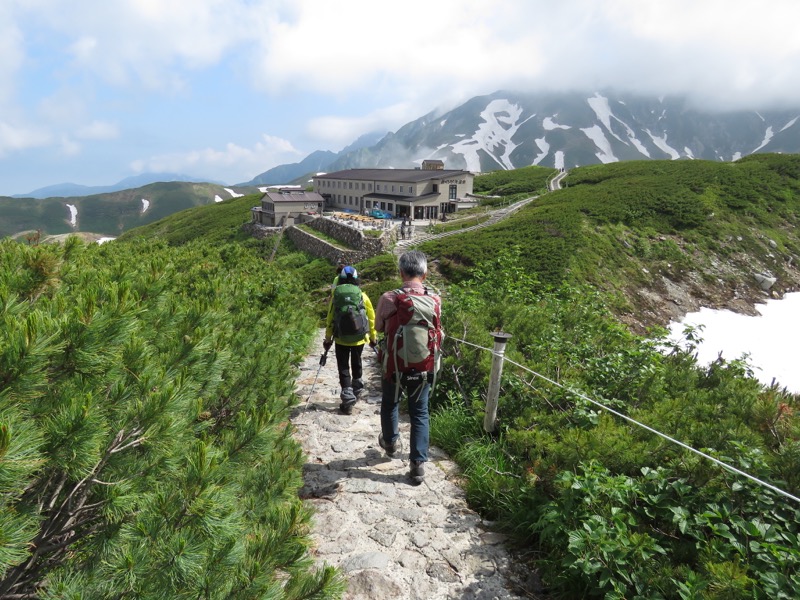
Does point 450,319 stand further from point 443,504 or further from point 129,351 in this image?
point 129,351

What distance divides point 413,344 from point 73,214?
216675mm

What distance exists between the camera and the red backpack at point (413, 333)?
4.54 m

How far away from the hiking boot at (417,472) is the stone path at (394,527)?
0.07 metres

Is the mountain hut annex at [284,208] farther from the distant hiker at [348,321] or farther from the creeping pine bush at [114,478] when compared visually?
the creeping pine bush at [114,478]

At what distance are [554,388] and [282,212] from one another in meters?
50.9

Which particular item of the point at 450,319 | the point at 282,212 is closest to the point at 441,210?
the point at 282,212

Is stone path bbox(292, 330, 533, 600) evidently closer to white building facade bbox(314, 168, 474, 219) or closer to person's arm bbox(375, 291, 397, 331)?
person's arm bbox(375, 291, 397, 331)

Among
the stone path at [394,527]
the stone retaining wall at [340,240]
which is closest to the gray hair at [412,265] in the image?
the stone path at [394,527]

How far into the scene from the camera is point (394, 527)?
4.29 metres

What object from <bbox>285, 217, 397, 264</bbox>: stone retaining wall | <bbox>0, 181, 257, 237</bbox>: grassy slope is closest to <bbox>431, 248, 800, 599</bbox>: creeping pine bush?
<bbox>285, 217, 397, 264</bbox>: stone retaining wall

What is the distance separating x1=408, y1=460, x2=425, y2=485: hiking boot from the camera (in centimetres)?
493

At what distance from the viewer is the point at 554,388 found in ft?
17.7

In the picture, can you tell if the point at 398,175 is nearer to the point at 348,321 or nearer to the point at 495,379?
the point at 348,321

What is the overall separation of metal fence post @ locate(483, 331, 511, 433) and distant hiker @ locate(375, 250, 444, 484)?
879 mm
